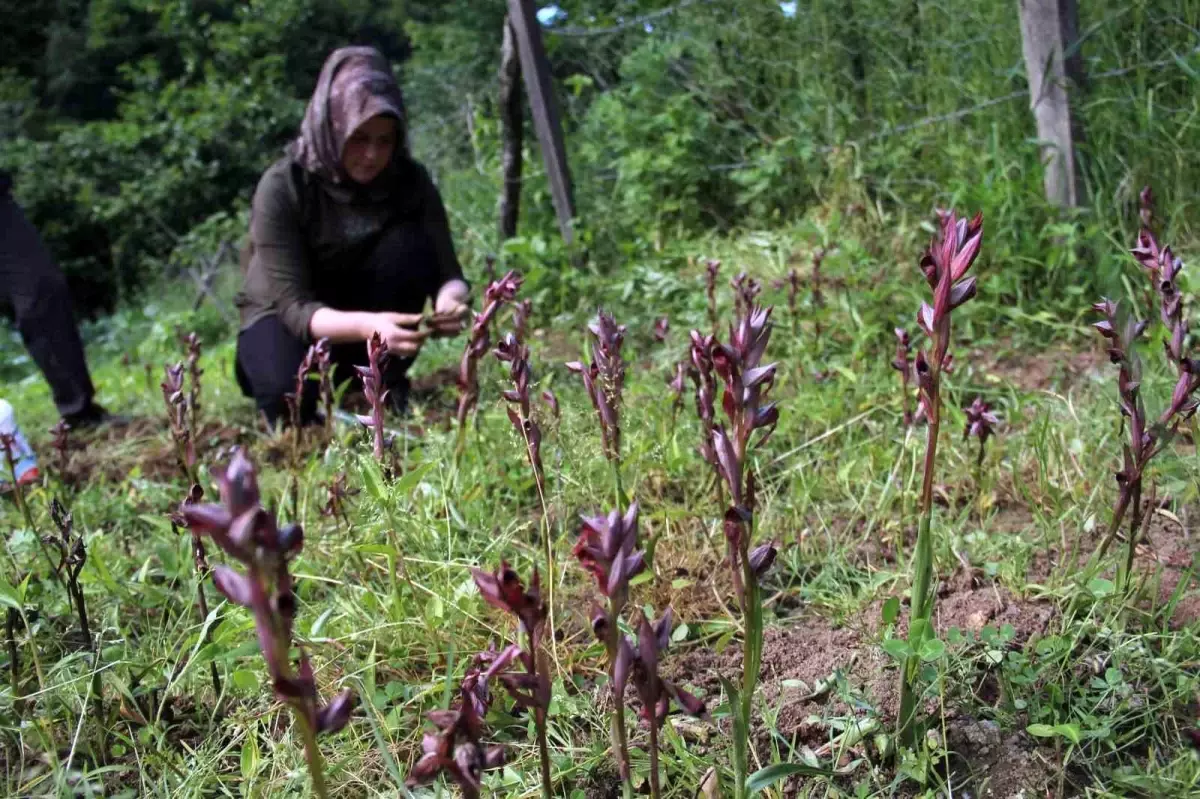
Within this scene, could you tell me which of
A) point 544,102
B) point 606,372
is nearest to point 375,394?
point 606,372

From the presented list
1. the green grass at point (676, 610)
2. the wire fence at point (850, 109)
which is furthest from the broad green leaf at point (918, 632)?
the wire fence at point (850, 109)

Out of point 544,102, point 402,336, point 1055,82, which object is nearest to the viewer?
point 402,336

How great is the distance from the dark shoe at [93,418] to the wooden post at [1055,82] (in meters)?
4.03

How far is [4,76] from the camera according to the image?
48.3 ft

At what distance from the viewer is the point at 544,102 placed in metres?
4.75

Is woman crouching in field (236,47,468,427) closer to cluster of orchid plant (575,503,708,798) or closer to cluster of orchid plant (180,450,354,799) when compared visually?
cluster of orchid plant (575,503,708,798)

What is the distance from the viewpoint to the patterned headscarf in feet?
10.7

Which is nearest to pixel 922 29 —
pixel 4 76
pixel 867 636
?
pixel 867 636

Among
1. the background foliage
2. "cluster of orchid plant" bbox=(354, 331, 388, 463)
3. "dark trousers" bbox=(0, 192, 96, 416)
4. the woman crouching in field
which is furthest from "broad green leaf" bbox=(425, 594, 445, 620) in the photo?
"dark trousers" bbox=(0, 192, 96, 416)

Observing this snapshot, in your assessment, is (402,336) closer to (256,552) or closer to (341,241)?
(341,241)

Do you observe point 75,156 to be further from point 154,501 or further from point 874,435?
point 874,435

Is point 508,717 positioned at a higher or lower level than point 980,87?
lower

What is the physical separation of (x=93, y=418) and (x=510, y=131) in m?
2.67

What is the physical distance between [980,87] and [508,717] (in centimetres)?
343
